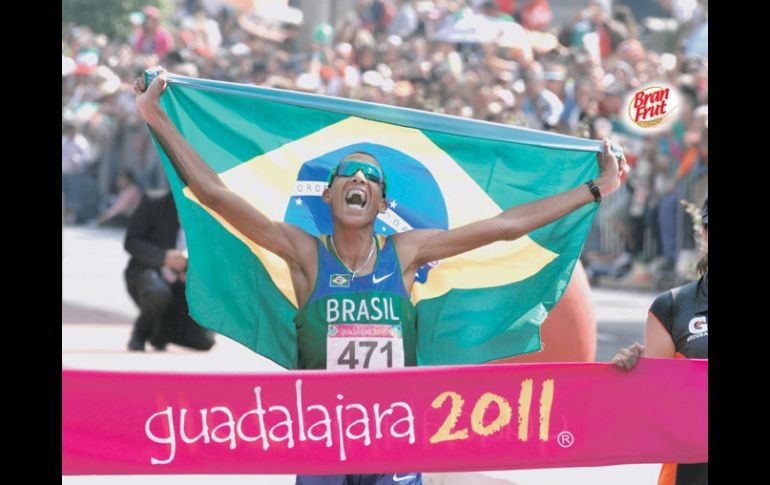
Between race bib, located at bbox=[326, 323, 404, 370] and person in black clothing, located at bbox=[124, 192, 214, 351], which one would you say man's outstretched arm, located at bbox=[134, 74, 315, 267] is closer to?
race bib, located at bbox=[326, 323, 404, 370]

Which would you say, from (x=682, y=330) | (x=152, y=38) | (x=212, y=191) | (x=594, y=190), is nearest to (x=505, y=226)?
(x=594, y=190)

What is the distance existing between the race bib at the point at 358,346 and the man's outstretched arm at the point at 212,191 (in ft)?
1.18

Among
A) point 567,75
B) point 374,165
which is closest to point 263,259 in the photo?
point 374,165

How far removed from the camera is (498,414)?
553cm

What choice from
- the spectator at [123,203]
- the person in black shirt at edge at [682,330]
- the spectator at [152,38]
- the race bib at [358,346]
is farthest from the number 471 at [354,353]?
the spectator at [152,38]

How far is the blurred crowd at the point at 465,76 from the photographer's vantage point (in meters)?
14.7

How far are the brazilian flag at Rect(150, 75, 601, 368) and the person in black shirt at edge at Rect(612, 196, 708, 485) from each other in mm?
606

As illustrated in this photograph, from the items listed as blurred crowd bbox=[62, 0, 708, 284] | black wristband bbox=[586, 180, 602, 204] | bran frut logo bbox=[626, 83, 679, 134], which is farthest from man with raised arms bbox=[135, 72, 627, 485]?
blurred crowd bbox=[62, 0, 708, 284]

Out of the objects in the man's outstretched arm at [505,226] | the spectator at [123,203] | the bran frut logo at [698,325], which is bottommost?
the bran frut logo at [698,325]

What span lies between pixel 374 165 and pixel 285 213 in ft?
2.95

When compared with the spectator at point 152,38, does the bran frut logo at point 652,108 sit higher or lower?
lower

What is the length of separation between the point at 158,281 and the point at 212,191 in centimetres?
603

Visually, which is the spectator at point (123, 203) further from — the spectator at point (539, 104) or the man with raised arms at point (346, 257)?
the man with raised arms at point (346, 257)
